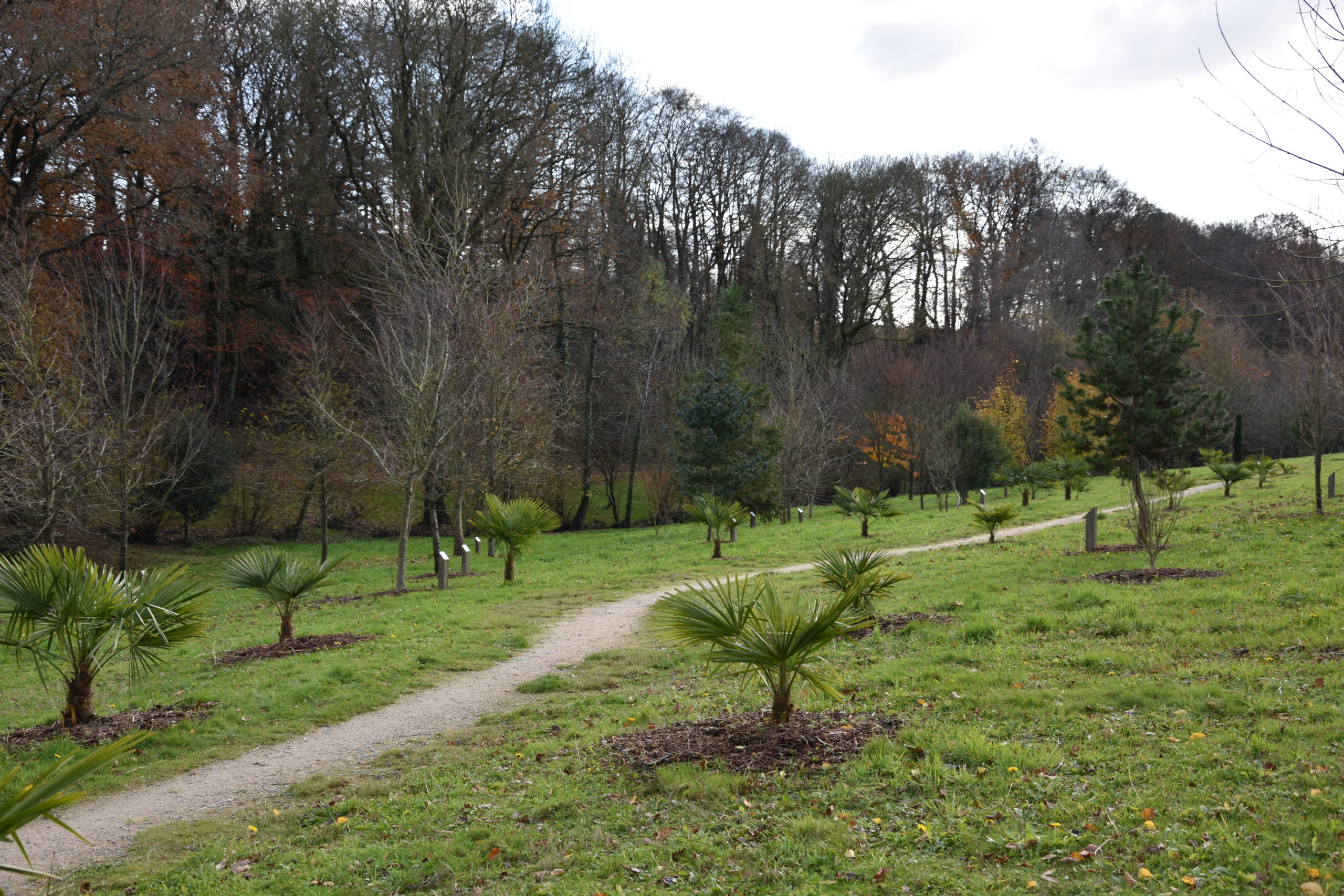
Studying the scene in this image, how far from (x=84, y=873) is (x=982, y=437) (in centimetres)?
3619

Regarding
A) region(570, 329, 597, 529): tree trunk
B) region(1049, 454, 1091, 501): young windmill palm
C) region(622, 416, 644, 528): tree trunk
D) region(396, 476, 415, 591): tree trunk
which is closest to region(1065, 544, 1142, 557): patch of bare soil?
region(396, 476, 415, 591): tree trunk

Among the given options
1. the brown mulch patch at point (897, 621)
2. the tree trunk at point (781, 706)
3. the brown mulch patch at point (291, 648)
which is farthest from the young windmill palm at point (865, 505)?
the tree trunk at point (781, 706)

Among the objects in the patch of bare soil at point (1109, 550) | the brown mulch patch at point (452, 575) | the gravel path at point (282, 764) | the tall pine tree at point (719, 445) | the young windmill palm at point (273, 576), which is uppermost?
the tall pine tree at point (719, 445)

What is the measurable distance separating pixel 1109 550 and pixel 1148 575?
10.9ft

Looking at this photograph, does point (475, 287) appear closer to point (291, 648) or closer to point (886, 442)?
point (291, 648)

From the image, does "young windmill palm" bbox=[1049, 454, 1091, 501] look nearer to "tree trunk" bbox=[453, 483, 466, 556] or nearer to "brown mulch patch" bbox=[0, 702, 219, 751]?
"tree trunk" bbox=[453, 483, 466, 556]

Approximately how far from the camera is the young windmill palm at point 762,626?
241 inches

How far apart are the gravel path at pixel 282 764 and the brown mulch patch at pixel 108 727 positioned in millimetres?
795

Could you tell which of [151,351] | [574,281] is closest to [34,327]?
[151,351]

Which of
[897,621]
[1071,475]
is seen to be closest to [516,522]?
[897,621]

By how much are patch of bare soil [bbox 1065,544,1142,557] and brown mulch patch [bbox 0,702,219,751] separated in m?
14.0

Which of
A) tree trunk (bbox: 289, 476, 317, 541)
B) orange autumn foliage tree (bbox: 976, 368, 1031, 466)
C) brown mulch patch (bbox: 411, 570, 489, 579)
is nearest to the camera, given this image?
brown mulch patch (bbox: 411, 570, 489, 579)

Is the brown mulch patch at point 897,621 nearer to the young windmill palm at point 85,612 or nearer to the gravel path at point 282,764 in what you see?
the gravel path at point 282,764

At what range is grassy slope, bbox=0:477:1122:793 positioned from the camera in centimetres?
814
